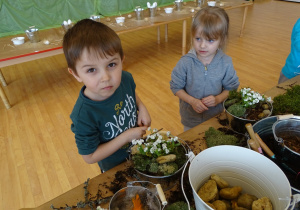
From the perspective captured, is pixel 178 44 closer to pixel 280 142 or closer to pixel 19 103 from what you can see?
pixel 19 103

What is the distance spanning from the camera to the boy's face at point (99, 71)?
759 millimetres

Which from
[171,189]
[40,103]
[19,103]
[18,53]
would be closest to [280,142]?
[171,189]

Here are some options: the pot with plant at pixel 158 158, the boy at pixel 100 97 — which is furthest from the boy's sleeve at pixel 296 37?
the pot with plant at pixel 158 158

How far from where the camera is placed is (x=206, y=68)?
132cm

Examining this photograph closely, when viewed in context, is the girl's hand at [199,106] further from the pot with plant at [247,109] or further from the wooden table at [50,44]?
the wooden table at [50,44]

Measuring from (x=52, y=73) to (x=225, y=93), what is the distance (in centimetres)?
314

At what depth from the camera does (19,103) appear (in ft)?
9.45

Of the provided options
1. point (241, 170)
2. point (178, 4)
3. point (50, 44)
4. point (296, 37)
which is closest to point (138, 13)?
point (178, 4)

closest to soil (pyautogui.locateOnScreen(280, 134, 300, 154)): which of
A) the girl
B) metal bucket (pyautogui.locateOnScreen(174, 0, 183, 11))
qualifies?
the girl

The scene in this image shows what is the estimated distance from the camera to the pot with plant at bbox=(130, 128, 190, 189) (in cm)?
68

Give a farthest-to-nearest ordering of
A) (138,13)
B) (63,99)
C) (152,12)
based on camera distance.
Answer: (152,12)
(138,13)
(63,99)

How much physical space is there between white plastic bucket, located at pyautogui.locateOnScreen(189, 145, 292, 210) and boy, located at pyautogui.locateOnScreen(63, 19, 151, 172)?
1.19ft

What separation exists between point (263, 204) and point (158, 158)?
32cm

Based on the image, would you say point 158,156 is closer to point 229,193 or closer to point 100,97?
point 229,193
